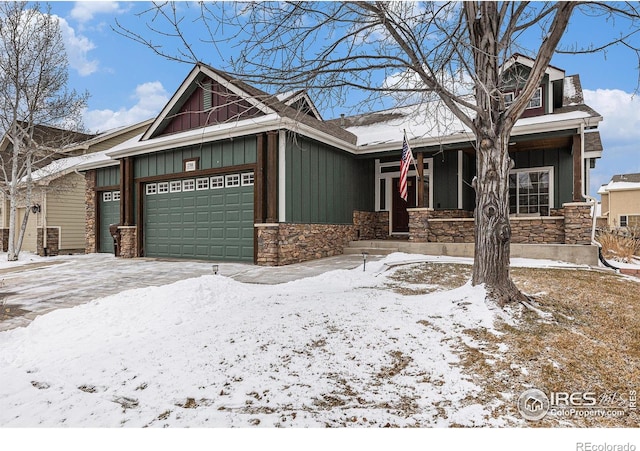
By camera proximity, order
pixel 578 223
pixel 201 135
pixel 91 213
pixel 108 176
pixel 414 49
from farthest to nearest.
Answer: pixel 91 213
pixel 108 176
pixel 201 135
pixel 578 223
pixel 414 49

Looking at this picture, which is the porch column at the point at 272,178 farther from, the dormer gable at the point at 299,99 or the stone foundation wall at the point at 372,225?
the stone foundation wall at the point at 372,225

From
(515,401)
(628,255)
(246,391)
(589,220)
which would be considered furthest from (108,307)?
(628,255)

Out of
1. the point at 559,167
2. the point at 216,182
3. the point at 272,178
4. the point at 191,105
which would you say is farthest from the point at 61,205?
the point at 559,167

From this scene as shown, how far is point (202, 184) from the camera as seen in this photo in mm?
10273

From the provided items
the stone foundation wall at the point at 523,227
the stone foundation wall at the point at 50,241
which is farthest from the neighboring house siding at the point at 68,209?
the stone foundation wall at the point at 523,227

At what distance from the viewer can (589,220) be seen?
8.64 m

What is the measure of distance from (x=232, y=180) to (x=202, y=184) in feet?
3.94

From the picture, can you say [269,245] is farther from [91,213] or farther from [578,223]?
[91,213]

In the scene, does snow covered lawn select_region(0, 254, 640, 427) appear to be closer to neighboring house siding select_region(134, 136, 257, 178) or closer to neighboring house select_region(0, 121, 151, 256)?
neighboring house siding select_region(134, 136, 257, 178)

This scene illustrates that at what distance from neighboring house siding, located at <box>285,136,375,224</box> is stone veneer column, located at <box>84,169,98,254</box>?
935cm

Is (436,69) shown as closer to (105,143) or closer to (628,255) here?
(628,255)

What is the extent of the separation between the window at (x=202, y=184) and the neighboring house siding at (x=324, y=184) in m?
2.80

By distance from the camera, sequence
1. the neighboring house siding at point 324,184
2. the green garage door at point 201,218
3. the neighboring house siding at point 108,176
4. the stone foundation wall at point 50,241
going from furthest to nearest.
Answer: the stone foundation wall at point 50,241, the neighboring house siding at point 108,176, the green garage door at point 201,218, the neighboring house siding at point 324,184

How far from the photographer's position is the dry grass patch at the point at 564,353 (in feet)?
7.82
